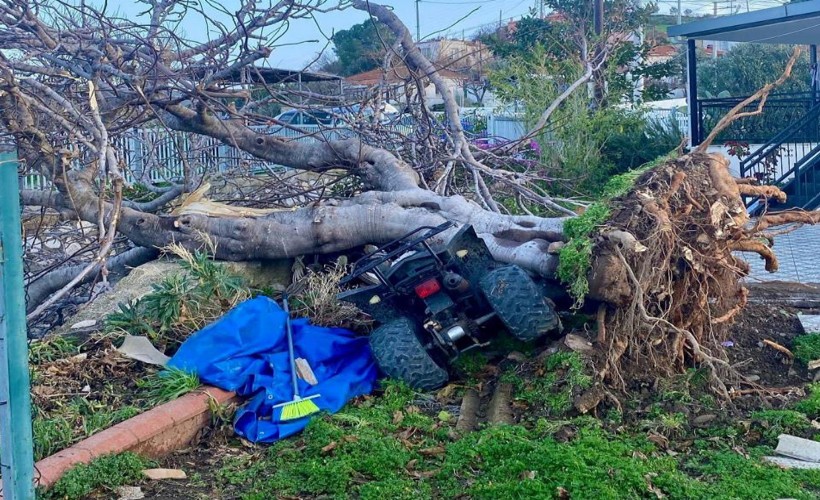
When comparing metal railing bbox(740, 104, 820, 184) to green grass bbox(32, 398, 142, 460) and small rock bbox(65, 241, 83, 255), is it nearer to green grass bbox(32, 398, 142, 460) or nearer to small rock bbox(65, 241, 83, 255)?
small rock bbox(65, 241, 83, 255)

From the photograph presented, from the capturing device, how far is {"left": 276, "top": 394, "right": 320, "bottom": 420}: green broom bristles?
512 cm

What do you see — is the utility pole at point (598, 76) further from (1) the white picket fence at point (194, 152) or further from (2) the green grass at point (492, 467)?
(2) the green grass at point (492, 467)

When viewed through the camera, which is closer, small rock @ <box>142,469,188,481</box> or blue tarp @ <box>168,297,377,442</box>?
small rock @ <box>142,469,188,481</box>

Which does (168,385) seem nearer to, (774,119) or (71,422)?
(71,422)

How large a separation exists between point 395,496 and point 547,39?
1997 centimetres

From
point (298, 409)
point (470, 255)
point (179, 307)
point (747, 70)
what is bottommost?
point (298, 409)

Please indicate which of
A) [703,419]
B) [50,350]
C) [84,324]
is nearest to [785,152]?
[703,419]

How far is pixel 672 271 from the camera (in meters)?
5.61

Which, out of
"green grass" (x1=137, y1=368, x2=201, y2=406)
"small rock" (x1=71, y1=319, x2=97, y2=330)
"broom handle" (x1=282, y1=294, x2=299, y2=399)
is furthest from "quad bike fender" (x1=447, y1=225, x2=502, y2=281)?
"small rock" (x1=71, y1=319, x2=97, y2=330)

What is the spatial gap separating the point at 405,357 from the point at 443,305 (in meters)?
0.41

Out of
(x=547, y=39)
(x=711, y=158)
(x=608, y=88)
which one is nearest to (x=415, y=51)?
(x=711, y=158)

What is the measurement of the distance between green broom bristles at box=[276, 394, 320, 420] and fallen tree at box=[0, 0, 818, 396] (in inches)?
52.7

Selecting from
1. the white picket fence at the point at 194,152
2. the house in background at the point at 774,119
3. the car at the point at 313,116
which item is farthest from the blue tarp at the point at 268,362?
the house in background at the point at 774,119

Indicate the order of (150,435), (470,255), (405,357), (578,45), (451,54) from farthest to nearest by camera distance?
(578,45) → (451,54) → (470,255) → (405,357) → (150,435)
